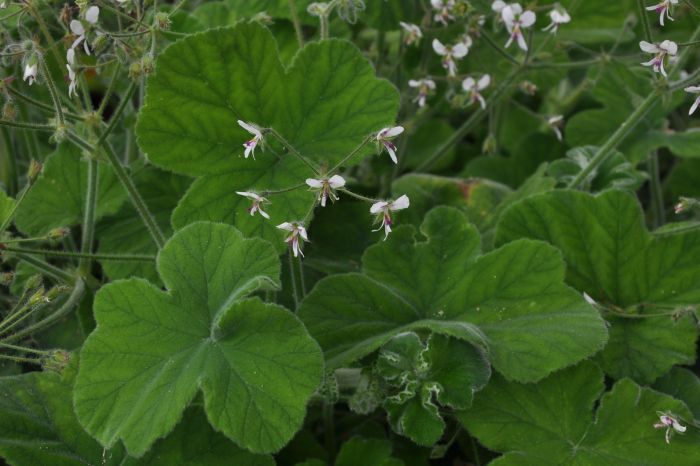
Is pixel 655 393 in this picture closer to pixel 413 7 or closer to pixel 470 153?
pixel 413 7

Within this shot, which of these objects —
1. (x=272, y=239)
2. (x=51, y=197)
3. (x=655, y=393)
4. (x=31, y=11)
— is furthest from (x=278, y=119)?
(x=655, y=393)

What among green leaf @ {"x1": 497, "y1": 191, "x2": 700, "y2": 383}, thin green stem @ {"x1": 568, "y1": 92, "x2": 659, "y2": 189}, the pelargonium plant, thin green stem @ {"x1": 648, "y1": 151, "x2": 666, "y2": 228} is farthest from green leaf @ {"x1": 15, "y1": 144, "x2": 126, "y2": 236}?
thin green stem @ {"x1": 648, "y1": 151, "x2": 666, "y2": 228}

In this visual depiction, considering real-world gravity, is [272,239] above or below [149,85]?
below

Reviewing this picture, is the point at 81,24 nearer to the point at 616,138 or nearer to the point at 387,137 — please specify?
the point at 387,137

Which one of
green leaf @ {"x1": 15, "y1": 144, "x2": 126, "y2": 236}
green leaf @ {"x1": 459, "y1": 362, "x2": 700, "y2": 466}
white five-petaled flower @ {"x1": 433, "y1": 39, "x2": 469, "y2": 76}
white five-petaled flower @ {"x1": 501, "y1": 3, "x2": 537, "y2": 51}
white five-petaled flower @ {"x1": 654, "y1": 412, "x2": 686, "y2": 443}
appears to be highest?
white five-petaled flower @ {"x1": 501, "y1": 3, "x2": 537, "y2": 51}

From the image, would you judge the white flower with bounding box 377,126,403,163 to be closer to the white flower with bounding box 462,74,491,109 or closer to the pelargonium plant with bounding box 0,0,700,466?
the pelargonium plant with bounding box 0,0,700,466

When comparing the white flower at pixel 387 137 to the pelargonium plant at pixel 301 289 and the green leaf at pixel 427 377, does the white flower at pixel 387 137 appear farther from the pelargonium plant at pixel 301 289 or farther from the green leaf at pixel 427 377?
the green leaf at pixel 427 377

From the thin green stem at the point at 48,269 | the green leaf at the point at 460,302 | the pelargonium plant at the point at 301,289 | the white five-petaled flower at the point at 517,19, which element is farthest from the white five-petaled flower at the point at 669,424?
the thin green stem at the point at 48,269
